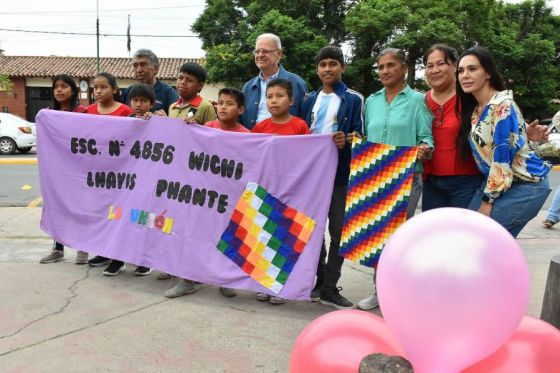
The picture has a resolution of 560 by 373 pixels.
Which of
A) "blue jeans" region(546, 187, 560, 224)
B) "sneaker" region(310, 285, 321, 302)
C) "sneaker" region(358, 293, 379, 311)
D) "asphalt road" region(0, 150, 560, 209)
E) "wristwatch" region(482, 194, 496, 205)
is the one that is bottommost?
"asphalt road" region(0, 150, 560, 209)

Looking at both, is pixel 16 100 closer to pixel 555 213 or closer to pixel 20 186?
pixel 20 186

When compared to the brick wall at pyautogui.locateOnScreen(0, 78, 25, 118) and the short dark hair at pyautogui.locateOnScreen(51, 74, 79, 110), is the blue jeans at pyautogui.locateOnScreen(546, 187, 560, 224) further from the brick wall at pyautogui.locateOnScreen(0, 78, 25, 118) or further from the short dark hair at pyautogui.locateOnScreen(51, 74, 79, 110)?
the brick wall at pyautogui.locateOnScreen(0, 78, 25, 118)

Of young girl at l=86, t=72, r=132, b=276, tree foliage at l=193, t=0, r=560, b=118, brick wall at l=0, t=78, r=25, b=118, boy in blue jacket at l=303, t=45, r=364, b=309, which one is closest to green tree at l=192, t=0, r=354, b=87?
tree foliage at l=193, t=0, r=560, b=118

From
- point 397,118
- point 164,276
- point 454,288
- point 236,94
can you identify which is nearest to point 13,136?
point 164,276

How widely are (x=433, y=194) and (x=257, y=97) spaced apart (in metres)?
1.57

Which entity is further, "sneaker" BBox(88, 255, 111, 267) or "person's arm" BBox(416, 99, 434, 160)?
"sneaker" BBox(88, 255, 111, 267)

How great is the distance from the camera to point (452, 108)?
127 inches

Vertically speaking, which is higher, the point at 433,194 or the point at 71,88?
the point at 71,88

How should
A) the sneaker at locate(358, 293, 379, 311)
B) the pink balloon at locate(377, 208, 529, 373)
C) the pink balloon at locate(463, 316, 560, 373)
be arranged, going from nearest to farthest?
1. the pink balloon at locate(377, 208, 529, 373)
2. the pink balloon at locate(463, 316, 560, 373)
3. the sneaker at locate(358, 293, 379, 311)

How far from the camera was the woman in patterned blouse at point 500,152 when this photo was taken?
258cm

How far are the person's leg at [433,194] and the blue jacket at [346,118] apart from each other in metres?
0.56

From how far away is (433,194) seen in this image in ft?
11.2

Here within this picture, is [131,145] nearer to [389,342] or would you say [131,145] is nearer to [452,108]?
[452,108]

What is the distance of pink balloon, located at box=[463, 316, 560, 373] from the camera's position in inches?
65.4
